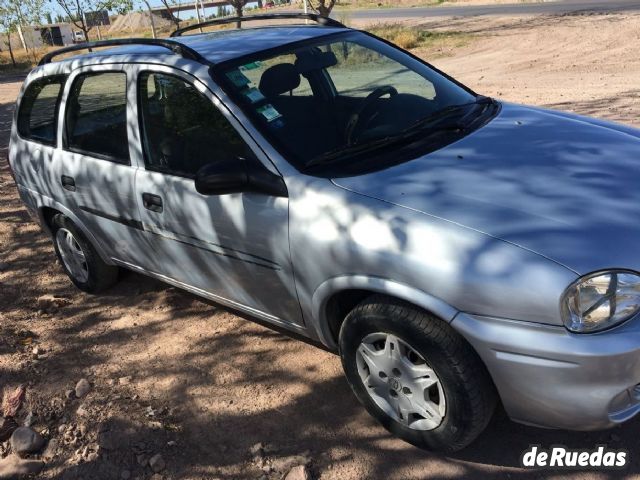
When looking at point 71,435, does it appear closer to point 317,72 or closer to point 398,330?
point 398,330

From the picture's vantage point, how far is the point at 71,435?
311 centimetres

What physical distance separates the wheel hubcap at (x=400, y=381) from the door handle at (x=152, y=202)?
4.76ft

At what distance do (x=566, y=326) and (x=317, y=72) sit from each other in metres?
2.25

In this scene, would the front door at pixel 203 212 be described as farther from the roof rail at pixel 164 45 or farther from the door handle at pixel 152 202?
the roof rail at pixel 164 45

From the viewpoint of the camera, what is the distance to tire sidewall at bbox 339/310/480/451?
245cm

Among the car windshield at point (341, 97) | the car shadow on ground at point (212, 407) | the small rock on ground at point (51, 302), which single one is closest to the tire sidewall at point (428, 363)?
the car shadow on ground at point (212, 407)

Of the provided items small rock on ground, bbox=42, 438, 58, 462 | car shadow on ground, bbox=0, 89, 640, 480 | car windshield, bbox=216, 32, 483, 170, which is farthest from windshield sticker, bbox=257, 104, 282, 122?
small rock on ground, bbox=42, 438, 58, 462

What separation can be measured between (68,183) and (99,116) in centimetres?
53

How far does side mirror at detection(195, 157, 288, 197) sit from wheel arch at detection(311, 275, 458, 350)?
0.51 m

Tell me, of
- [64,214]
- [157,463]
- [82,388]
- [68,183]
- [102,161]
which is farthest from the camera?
[64,214]

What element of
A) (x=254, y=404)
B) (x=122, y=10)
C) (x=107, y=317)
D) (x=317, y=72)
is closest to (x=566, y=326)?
(x=254, y=404)

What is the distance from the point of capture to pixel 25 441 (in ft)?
10.0

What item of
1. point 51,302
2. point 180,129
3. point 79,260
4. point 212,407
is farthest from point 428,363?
point 51,302

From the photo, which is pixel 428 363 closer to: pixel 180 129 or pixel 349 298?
pixel 349 298
